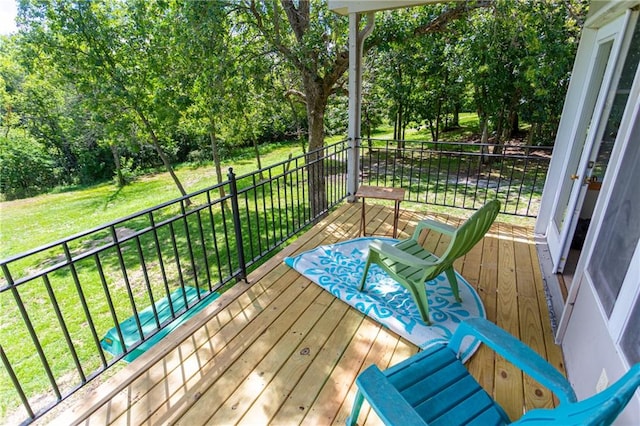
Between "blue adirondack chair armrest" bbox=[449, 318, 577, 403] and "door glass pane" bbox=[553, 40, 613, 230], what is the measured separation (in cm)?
210

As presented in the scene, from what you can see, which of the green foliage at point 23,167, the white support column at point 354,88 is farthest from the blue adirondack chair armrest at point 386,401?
the green foliage at point 23,167

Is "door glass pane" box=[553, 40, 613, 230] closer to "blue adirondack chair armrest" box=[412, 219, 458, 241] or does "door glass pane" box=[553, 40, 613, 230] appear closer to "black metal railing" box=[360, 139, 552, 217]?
"blue adirondack chair armrest" box=[412, 219, 458, 241]

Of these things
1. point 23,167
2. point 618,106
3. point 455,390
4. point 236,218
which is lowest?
point 23,167

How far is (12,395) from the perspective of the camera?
8.84 feet

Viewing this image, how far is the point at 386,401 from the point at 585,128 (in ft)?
9.85

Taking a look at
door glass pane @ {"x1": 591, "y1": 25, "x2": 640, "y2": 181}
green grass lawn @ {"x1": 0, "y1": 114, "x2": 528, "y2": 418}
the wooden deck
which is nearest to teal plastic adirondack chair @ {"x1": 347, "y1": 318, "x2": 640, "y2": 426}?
the wooden deck

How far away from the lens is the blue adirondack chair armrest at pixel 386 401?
3.27 ft

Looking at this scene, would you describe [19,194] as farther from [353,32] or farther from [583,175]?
[583,175]

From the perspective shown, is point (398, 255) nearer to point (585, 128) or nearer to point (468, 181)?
point (585, 128)

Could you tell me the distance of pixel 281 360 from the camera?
6.27ft

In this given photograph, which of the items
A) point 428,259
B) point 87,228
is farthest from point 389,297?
point 87,228

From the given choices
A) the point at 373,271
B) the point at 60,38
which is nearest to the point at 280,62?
the point at 60,38

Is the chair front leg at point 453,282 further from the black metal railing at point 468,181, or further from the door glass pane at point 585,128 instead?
the black metal railing at point 468,181

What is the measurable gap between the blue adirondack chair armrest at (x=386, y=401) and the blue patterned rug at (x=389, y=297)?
976 mm
